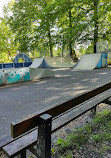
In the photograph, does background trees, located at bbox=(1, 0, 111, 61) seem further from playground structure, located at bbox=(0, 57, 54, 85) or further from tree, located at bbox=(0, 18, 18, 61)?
playground structure, located at bbox=(0, 57, 54, 85)

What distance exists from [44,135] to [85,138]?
1.15 metres

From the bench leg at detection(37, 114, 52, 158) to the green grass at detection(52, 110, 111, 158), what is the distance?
52 cm

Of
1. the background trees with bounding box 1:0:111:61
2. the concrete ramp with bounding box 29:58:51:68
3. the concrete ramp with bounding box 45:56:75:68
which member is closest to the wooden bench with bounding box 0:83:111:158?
the background trees with bounding box 1:0:111:61

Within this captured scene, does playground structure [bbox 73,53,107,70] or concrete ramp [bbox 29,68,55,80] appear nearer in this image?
concrete ramp [bbox 29,68,55,80]

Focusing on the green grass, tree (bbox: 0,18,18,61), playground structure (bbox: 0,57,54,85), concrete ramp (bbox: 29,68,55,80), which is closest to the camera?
the green grass

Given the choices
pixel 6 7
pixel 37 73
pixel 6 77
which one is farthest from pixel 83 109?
pixel 6 7

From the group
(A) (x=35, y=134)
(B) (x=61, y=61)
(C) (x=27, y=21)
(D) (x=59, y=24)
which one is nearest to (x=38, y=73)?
(A) (x=35, y=134)

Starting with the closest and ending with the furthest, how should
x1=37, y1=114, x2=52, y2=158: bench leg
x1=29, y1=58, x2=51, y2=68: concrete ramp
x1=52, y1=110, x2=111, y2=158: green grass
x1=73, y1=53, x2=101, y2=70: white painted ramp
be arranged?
x1=37, y1=114, x2=52, y2=158: bench leg → x1=52, y1=110, x2=111, y2=158: green grass → x1=73, y1=53, x2=101, y2=70: white painted ramp → x1=29, y1=58, x2=51, y2=68: concrete ramp

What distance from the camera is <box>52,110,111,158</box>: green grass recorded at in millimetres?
1982

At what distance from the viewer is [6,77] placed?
711 cm

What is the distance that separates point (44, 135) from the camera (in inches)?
54.4

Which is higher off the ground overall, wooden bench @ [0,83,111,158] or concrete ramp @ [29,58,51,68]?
concrete ramp @ [29,58,51,68]

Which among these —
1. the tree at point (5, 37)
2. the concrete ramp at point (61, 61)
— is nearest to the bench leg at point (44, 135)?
the concrete ramp at point (61, 61)

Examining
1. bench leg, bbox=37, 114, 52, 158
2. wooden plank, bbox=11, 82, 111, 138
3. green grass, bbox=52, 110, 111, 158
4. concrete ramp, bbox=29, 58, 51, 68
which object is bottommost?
green grass, bbox=52, 110, 111, 158
